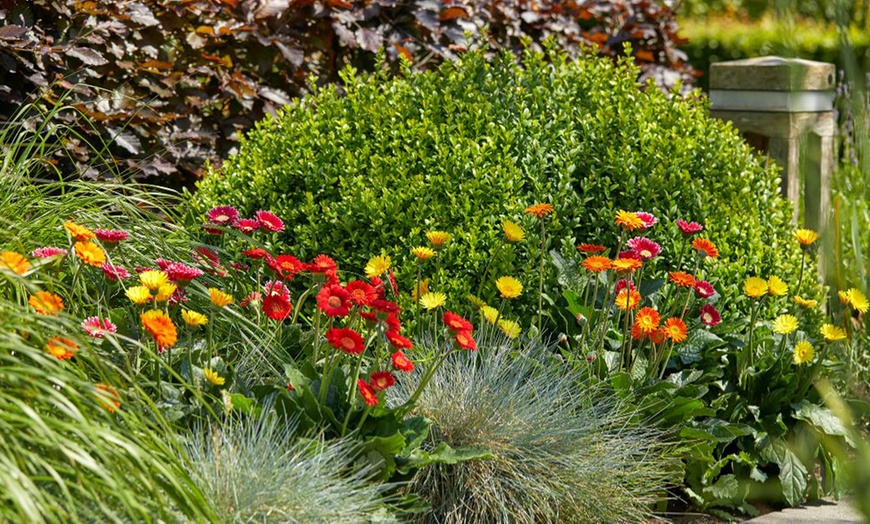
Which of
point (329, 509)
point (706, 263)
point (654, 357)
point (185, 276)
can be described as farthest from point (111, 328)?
point (706, 263)

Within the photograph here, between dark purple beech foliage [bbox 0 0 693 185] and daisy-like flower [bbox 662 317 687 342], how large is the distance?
5.18ft

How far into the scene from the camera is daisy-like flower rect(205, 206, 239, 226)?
3340 mm

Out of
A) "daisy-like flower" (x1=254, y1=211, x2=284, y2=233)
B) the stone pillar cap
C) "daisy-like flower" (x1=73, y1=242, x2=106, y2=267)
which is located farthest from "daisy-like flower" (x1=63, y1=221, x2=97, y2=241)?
the stone pillar cap

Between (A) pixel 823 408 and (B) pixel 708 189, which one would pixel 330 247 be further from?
(A) pixel 823 408

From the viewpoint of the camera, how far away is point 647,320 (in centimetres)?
325

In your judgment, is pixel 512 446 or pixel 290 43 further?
pixel 290 43

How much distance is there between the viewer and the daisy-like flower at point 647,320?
3.24 m

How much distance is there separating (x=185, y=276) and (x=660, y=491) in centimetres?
164

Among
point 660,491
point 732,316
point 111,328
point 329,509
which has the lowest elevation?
point 660,491

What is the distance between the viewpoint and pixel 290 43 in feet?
15.5

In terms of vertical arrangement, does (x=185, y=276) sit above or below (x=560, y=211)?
above

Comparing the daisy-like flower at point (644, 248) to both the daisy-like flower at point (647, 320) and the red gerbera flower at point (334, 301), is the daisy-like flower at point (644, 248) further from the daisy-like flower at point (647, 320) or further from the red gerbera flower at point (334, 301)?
the red gerbera flower at point (334, 301)

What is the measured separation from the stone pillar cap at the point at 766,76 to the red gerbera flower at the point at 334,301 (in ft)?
9.94

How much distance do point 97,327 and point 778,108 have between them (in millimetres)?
3614
